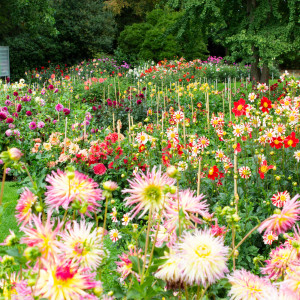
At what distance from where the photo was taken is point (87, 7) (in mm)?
18984

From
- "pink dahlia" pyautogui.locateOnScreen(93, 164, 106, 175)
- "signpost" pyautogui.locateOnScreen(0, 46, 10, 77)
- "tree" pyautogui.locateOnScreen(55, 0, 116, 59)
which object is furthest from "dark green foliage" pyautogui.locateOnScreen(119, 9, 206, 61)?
"pink dahlia" pyautogui.locateOnScreen(93, 164, 106, 175)

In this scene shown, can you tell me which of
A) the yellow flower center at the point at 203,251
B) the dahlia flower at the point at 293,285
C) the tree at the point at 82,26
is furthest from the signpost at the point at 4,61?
the dahlia flower at the point at 293,285

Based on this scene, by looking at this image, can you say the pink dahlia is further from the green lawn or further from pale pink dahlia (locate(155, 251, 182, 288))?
pale pink dahlia (locate(155, 251, 182, 288))

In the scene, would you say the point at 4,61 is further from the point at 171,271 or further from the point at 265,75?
the point at 171,271

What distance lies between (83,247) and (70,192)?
102 mm

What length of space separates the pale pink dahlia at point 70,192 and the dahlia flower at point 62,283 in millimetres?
143

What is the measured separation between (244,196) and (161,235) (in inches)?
76.8

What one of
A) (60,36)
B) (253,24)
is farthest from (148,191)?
(60,36)

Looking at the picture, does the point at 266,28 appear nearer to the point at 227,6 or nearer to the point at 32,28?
the point at 227,6

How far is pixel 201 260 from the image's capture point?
0.66 m

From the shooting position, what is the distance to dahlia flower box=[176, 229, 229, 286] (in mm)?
651

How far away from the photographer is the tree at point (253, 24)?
27.9 ft

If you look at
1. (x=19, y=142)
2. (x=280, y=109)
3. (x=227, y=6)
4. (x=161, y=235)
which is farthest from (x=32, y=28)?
(x=161, y=235)

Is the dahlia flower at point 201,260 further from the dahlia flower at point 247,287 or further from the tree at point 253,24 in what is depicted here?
the tree at point 253,24
